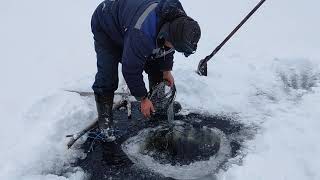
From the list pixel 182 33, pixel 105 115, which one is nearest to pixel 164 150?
pixel 105 115

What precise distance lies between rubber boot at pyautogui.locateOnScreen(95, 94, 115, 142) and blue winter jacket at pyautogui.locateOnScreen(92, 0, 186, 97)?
1.59ft

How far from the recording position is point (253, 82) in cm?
493

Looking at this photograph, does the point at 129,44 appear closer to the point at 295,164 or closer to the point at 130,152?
the point at 130,152

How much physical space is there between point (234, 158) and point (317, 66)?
2207 mm

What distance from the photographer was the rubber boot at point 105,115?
3.83 meters

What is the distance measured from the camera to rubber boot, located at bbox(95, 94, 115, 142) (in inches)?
151

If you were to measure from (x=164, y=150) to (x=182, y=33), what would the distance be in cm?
158

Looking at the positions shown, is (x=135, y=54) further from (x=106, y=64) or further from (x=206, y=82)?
(x=206, y=82)

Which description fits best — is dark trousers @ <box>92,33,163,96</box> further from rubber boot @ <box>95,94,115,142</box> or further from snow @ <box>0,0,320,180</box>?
snow @ <box>0,0,320,180</box>

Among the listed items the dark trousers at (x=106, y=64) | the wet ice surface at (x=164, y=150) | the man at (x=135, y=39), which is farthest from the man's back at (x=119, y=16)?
the wet ice surface at (x=164, y=150)

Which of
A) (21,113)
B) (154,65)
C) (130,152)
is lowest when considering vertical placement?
(130,152)

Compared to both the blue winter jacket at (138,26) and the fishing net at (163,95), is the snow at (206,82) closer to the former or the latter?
the fishing net at (163,95)

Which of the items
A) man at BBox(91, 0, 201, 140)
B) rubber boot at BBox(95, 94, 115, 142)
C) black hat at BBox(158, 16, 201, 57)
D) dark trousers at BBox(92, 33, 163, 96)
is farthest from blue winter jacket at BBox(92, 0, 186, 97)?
rubber boot at BBox(95, 94, 115, 142)

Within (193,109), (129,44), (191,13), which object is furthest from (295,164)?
(191,13)
